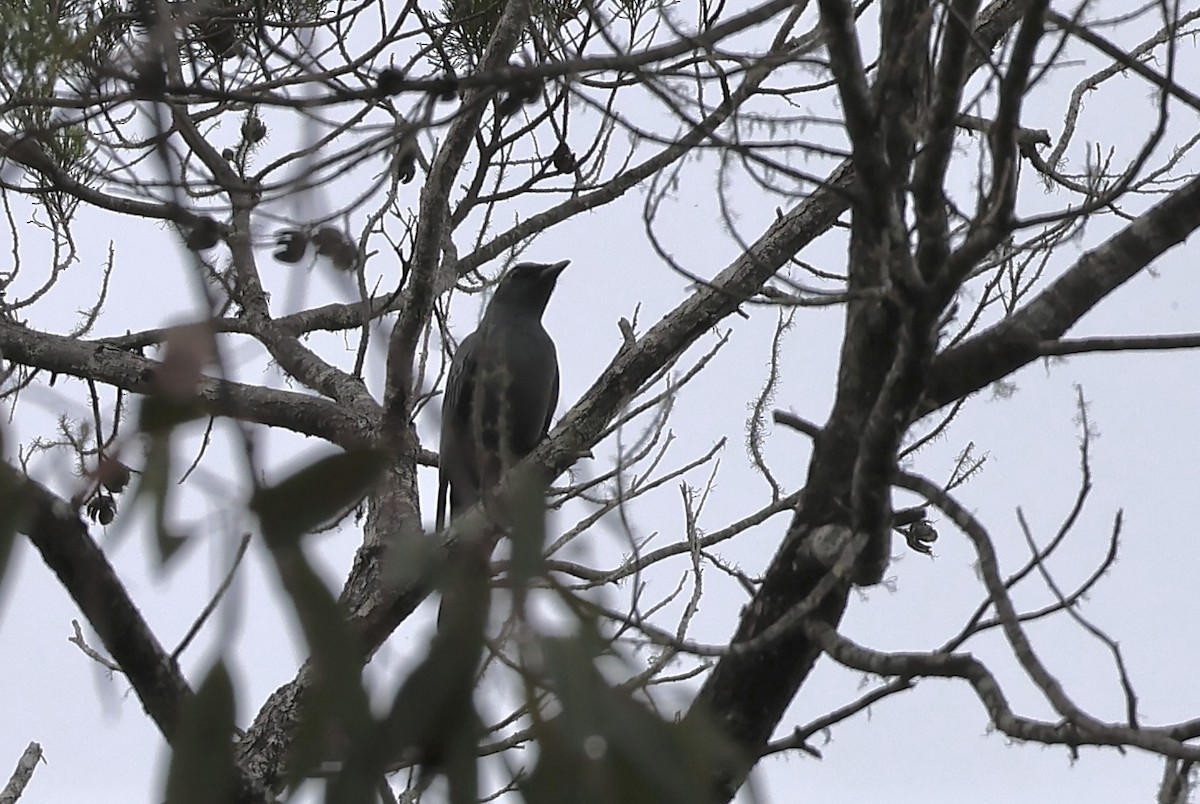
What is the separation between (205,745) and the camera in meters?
1.13

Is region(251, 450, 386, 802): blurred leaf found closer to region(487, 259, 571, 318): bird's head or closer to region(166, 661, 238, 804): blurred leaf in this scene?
region(166, 661, 238, 804): blurred leaf

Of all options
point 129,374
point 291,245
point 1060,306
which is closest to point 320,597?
point 291,245

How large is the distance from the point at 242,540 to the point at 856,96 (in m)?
0.85

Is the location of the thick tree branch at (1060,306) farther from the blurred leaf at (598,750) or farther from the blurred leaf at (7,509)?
the blurred leaf at (7,509)

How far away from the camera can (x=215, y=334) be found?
104 cm

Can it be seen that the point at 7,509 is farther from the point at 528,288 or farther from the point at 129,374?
the point at 528,288

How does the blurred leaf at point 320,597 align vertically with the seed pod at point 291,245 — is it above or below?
below

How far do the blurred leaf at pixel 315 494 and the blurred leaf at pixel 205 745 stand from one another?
0.14 m

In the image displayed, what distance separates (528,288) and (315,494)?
475 cm

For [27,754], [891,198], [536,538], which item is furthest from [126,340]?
[536,538]

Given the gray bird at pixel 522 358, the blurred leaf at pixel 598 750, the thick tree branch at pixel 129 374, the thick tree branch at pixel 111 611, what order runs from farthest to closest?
the gray bird at pixel 522 358
the thick tree branch at pixel 129 374
the thick tree branch at pixel 111 611
the blurred leaf at pixel 598 750

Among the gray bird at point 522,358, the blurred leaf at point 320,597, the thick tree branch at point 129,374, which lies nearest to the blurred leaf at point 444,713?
the blurred leaf at point 320,597

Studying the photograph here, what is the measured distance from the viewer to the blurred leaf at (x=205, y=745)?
3.65ft

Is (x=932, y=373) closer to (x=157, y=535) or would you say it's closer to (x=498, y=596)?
(x=498, y=596)
